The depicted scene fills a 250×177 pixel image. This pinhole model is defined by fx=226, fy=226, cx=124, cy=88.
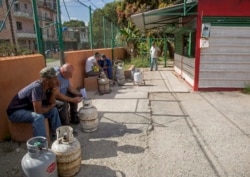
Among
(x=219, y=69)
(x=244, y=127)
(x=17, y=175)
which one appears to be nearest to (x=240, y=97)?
(x=219, y=69)

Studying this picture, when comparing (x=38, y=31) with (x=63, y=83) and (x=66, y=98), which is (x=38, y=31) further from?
(x=66, y=98)

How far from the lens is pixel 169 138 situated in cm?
429

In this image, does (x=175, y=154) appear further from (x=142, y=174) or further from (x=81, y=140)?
(x=81, y=140)

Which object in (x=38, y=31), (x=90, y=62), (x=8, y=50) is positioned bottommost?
(x=90, y=62)

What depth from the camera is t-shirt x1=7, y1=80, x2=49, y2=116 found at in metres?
3.46

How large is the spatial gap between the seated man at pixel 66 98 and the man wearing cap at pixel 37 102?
439 mm

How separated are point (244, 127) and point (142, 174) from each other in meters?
2.83

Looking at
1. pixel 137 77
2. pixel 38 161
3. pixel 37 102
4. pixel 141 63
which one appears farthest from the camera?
pixel 141 63

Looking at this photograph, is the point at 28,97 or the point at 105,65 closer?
the point at 28,97

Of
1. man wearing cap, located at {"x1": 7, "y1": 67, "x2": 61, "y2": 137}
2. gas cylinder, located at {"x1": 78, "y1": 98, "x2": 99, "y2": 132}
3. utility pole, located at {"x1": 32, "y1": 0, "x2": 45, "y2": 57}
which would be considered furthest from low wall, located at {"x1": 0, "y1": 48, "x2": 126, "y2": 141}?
gas cylinder, located at {"x1": 78, "y1": 98, "x2": 99, "y2": 132}

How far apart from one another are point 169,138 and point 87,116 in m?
1.63

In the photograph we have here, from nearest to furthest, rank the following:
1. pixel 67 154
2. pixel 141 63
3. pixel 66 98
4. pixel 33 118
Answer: pixel 67 154
pixel 33 118
pixel 66 98
pixel 141 63

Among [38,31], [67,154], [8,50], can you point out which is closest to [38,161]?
[67,154]

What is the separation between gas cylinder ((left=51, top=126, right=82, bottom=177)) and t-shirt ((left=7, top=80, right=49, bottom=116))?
0.80 metres
